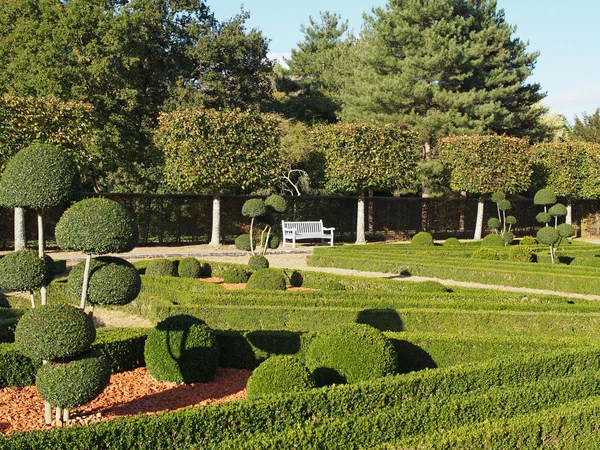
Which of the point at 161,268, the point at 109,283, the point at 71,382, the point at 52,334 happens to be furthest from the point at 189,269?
the point at 52,334

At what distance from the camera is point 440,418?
560cm

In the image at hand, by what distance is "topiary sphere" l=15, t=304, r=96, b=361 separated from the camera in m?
5.56

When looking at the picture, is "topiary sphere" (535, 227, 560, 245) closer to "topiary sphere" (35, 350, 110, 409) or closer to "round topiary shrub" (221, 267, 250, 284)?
"round topiary shrub" (221, 267, 250, 284)

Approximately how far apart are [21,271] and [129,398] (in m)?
1.76

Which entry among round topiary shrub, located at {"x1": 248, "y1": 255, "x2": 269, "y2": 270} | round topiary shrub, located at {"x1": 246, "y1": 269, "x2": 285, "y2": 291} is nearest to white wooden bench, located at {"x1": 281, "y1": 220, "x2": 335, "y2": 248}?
round topiary shrub, located at {"x1": 248, "y1": 255, "x2": 269, "y2": 270}

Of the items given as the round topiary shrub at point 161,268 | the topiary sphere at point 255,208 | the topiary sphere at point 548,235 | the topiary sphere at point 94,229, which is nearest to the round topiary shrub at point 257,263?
the topiary sphere at point 255,208

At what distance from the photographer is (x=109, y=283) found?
612 cm

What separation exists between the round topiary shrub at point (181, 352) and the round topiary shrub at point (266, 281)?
5.26 meters

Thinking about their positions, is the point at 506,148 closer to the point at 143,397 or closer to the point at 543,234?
the point at 543,234

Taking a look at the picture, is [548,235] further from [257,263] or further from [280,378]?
[280,378]

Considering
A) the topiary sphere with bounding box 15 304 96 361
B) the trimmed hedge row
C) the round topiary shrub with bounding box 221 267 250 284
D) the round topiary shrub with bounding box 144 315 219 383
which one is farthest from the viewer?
the round topiary shrub with bounding box 221 267 250 284

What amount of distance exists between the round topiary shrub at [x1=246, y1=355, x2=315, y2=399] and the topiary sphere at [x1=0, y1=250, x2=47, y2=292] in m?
2.33

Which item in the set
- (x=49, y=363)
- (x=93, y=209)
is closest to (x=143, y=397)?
(x=49, y=363)

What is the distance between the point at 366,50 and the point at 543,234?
22289 millimetres
